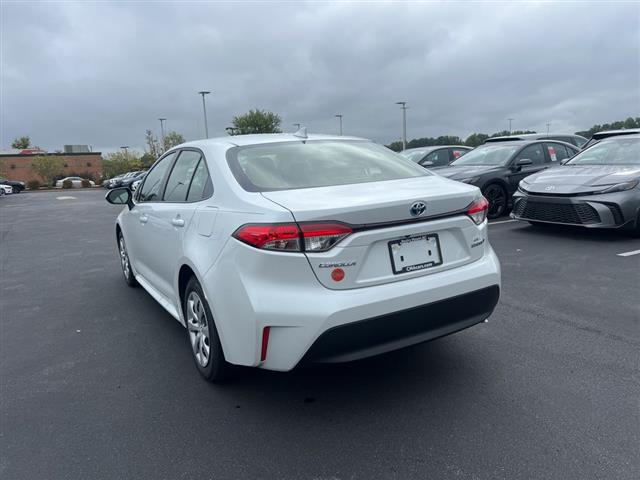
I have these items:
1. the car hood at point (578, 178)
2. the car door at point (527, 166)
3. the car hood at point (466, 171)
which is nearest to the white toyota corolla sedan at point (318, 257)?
the car hood at point (578, 178)

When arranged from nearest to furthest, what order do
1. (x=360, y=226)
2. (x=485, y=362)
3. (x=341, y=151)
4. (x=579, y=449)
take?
(x=579, y=449) → (x=360, y=226) → (x=485, y=362) → (x=341, y=151)

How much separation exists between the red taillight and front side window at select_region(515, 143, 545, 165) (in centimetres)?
730

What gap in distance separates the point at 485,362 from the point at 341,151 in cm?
179

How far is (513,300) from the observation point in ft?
14.8

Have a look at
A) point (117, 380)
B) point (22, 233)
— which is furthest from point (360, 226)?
point (22, 233)

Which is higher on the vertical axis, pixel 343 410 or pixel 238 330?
pixel 238 330

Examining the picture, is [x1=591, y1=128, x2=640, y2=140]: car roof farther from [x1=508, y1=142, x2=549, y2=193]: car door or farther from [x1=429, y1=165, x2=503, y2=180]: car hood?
[x1=429, y1=165, x2=503, y2=180]: car hood

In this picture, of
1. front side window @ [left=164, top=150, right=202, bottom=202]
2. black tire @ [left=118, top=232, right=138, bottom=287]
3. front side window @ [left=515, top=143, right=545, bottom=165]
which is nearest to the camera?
front side window @ [left=164, top=150, right=202, bottom=202]

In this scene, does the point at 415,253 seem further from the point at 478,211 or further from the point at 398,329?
the point at 478,211

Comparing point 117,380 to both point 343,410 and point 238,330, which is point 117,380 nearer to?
point 238,330

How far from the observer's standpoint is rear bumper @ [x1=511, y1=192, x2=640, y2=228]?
654 cm

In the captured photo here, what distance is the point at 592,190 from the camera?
6.76 meters

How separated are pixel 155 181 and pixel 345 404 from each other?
272 cm

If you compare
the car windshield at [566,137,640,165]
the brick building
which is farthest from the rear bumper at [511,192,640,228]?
the brick building
